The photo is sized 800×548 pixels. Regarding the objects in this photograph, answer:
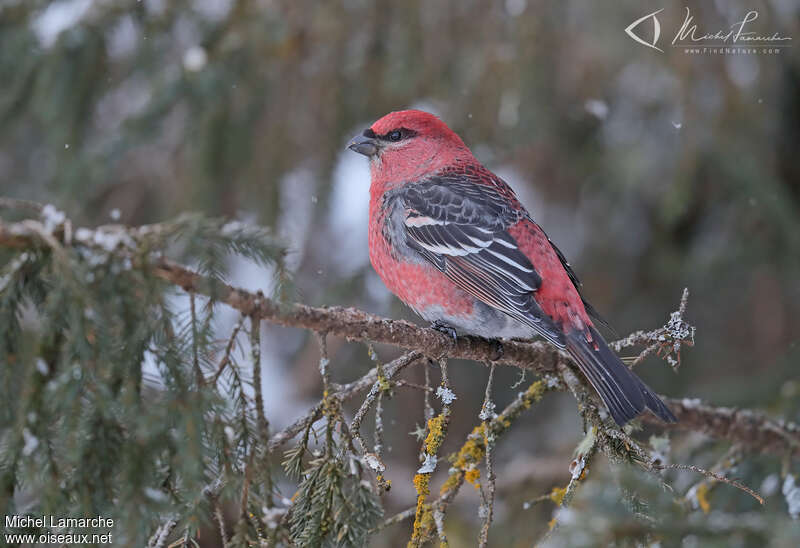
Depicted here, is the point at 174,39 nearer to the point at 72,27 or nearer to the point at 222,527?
the point at 72,27

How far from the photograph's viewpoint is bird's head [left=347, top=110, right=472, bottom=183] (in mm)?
3348

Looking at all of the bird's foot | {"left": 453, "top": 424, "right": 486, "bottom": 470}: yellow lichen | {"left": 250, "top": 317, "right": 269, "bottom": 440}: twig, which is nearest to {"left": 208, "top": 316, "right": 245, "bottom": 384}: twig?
{"left": 250, "top": 317, "right": 269, "bottom": 440}: twig

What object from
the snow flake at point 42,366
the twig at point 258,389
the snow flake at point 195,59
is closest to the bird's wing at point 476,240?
the snow flake at point 195,59

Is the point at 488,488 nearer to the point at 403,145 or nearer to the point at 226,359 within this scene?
the point at 226,359

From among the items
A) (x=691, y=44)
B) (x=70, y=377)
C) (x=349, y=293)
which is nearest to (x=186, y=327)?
(x=70, y=377)

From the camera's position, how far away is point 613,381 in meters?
2.24

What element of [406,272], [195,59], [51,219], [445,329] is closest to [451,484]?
[445,329]

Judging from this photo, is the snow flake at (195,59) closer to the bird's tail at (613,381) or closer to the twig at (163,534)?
the bird's tail at (613,381)

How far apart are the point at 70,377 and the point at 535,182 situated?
3.76m

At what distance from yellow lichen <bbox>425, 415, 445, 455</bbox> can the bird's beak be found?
5.87 ft

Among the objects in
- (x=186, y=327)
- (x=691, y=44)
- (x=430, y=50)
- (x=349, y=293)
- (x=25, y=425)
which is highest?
(x=430, y=50)

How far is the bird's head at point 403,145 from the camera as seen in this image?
3348 millimetres

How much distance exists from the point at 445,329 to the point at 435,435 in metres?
0.96

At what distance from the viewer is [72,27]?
3.21 metres
